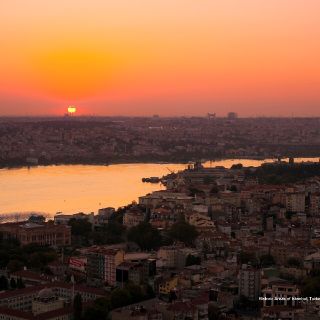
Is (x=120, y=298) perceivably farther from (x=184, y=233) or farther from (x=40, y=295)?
(x=184, y=233)

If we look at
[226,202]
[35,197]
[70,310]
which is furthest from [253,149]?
[70,310]

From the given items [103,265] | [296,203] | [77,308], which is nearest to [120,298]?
[77,308]

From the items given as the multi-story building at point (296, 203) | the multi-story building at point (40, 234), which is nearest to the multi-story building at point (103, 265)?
the multi-story building at point (40, 234)

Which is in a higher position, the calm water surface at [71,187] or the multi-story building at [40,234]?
the multi-story building at [40,234]

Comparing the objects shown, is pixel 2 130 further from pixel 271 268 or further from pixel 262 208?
pixel 271 268

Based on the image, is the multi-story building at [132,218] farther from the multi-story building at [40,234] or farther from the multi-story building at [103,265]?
the multi-story building at [103,265]

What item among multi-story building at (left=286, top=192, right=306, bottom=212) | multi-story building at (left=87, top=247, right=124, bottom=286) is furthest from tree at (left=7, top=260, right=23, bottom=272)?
multi-story building at (left=286, top=192, right=306, bottom=212)

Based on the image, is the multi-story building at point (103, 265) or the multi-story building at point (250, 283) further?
the multi-story building at point (103, 265)
